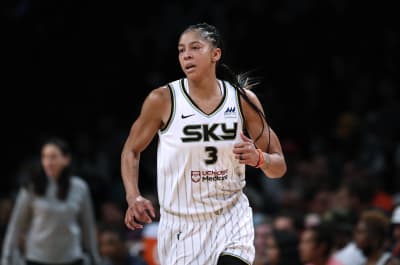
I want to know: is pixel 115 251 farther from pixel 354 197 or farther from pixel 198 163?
pixel 198 163

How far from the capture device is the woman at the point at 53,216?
9.23 m

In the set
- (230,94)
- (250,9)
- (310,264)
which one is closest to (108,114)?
(250,9)

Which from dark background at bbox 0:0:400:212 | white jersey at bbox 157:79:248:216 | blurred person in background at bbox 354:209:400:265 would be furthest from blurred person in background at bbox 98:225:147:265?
white jersey at bbox 157:79:248:216

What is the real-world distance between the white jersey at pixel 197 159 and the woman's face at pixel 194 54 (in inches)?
7.1

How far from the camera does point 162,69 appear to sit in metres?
14.9

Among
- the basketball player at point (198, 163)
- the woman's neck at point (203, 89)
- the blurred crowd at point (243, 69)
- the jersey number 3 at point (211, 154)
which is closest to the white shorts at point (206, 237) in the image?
the basketball player at point (198, 163)

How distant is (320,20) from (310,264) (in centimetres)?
636

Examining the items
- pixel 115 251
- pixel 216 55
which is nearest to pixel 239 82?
pixel 216 55

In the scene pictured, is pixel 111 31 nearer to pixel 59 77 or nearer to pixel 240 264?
pixel 59 77

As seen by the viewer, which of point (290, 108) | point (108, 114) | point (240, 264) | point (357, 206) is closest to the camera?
point (240, 264)

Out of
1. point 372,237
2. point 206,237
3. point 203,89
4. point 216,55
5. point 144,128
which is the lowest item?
point 206,237

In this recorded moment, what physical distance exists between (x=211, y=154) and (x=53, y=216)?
3157 millimetres

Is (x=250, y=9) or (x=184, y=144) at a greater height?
(x=250, y=9)

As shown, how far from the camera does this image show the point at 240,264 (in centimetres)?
629
